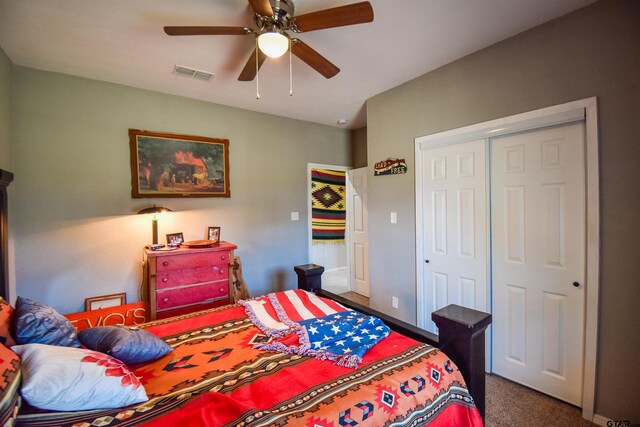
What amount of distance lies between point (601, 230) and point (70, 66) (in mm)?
4203

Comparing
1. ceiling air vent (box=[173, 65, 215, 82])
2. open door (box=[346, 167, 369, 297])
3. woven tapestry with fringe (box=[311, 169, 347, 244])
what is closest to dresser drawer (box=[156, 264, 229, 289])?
woven tapestry with fringe (box=[311, 169, 347, 244])

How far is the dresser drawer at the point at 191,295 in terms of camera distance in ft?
8.21

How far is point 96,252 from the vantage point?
2.65 meters

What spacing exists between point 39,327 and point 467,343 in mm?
1865

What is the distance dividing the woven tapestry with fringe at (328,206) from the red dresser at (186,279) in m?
1.58

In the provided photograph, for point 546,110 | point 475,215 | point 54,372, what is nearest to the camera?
point 54,372

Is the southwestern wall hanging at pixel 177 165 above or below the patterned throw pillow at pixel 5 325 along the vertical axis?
above

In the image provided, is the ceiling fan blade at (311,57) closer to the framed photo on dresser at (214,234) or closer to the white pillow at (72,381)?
the white pillow at (72,381)

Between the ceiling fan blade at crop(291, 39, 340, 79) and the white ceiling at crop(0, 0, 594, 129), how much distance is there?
0.84 feet

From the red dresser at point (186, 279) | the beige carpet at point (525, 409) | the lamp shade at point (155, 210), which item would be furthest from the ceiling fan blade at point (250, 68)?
the beige carpet at point (525, 409)

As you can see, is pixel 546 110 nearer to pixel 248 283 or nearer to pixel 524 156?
pixel 524 156

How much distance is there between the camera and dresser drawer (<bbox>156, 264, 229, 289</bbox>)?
2.50m

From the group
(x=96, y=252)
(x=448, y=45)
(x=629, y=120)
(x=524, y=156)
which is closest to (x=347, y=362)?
(x=524, y=156)

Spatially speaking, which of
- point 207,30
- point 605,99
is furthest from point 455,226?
point 207,30
